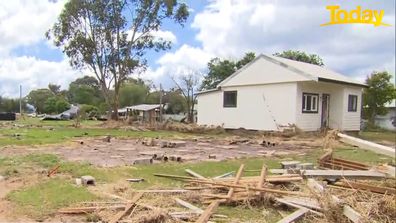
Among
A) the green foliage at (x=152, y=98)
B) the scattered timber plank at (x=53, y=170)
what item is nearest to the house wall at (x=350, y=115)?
the scattered timber plank at (x=53, y=170)

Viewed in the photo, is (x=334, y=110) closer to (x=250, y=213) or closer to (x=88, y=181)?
(x=88, y=181)

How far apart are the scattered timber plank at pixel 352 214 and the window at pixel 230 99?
1864 cm

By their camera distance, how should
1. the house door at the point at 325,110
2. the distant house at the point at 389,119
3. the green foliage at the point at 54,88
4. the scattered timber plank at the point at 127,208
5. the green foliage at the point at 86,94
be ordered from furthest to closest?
the green foliage at the point at 54,88
the green foliage at the point at 86,94
the distant house at the point at 389,119
the house door at the point at 325,110
the scattered timber plank at the point at 127,208

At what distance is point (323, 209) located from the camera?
4977 mm

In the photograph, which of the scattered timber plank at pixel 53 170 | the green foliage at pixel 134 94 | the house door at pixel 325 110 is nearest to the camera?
the scattered timber plank at pixel 53 170

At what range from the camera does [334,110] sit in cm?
2269

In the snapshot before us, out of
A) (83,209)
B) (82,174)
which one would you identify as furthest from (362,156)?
(83,209)

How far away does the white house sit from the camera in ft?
67.2

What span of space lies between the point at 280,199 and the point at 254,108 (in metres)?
16.7

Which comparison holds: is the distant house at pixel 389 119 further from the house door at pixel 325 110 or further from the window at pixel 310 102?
the window at pixel 310 102

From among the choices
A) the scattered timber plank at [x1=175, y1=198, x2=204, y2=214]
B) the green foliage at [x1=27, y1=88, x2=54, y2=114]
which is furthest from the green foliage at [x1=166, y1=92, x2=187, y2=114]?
the scattered timber plank at [x1=175, y1=198, x2=204, y2=214]

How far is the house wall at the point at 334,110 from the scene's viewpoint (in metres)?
20.9

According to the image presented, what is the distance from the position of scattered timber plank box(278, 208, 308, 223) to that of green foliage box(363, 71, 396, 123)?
27885mm

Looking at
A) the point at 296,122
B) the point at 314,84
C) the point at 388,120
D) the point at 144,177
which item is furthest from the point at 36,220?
the point at 388,120
